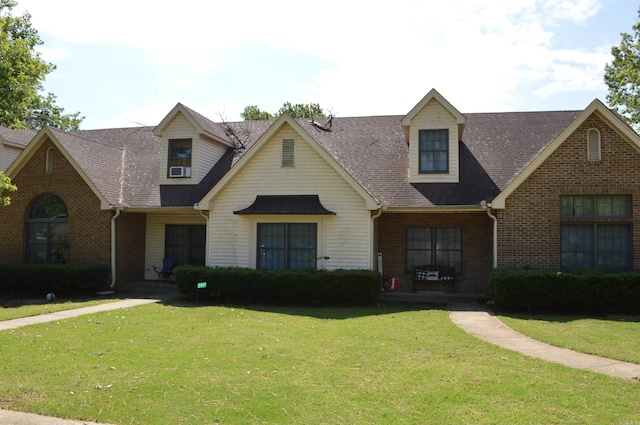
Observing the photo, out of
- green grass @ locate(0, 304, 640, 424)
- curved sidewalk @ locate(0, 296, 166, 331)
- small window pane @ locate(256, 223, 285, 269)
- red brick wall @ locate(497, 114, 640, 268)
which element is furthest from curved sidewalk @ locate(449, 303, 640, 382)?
curved sidewalk @ locate(0, 296, 166, 331)

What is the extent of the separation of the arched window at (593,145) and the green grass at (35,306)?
1429cm

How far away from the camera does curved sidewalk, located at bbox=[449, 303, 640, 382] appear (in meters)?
7.39

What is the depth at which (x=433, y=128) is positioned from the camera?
16.8 metres

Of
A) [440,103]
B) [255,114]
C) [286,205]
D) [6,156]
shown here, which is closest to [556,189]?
[440,103]

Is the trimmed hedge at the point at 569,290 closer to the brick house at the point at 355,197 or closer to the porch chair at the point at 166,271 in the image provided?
the brick house at the point at 355,197

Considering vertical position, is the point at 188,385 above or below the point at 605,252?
below

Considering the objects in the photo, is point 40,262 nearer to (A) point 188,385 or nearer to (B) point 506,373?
(A) point 188,385

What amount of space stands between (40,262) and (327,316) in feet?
36.5

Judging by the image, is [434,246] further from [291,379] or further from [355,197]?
[291,379]

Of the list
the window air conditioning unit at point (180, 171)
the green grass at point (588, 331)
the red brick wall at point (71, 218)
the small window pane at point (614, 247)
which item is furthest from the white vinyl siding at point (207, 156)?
the small window pane at point (614, 247)

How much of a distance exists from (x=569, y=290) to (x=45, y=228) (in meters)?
16.4

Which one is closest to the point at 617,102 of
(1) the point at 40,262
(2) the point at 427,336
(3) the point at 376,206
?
(3) the point at 376,206

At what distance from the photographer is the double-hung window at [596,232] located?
14.1m

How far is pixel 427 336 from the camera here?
31.9ft
